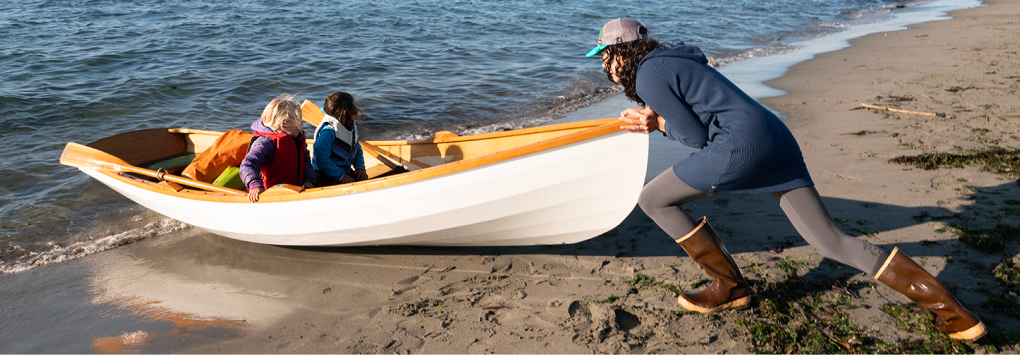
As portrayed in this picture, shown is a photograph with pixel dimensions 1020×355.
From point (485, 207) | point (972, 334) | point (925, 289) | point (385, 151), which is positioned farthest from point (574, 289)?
point (385, 151)

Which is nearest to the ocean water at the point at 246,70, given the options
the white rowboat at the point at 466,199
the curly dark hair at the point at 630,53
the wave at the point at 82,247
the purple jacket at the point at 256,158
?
the wave at the point at 82,247

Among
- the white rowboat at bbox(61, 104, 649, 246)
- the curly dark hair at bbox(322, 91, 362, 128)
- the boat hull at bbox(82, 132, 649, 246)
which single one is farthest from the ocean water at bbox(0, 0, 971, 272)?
the curly dark hair at bbox(322, 91, 362, 128)

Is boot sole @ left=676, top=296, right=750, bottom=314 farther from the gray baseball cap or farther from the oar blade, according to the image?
the oar blade

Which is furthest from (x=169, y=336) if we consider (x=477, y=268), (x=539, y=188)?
(x=539, y=188)

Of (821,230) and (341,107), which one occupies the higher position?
(341,107)

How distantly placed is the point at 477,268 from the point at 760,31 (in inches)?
609

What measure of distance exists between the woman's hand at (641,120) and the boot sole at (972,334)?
65.2 inches

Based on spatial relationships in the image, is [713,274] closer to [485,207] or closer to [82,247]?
[485,207]

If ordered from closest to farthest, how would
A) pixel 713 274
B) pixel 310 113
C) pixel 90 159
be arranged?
pixel 713 274, pixel 90 159, pixel 310 113

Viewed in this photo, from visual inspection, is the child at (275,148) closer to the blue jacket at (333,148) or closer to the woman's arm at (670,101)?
the blue jacket at (333,148)

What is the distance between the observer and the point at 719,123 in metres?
2.53

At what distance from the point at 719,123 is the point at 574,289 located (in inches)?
56.6

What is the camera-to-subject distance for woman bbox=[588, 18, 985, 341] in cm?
247

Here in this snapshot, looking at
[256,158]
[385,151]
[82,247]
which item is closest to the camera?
[256,158]
